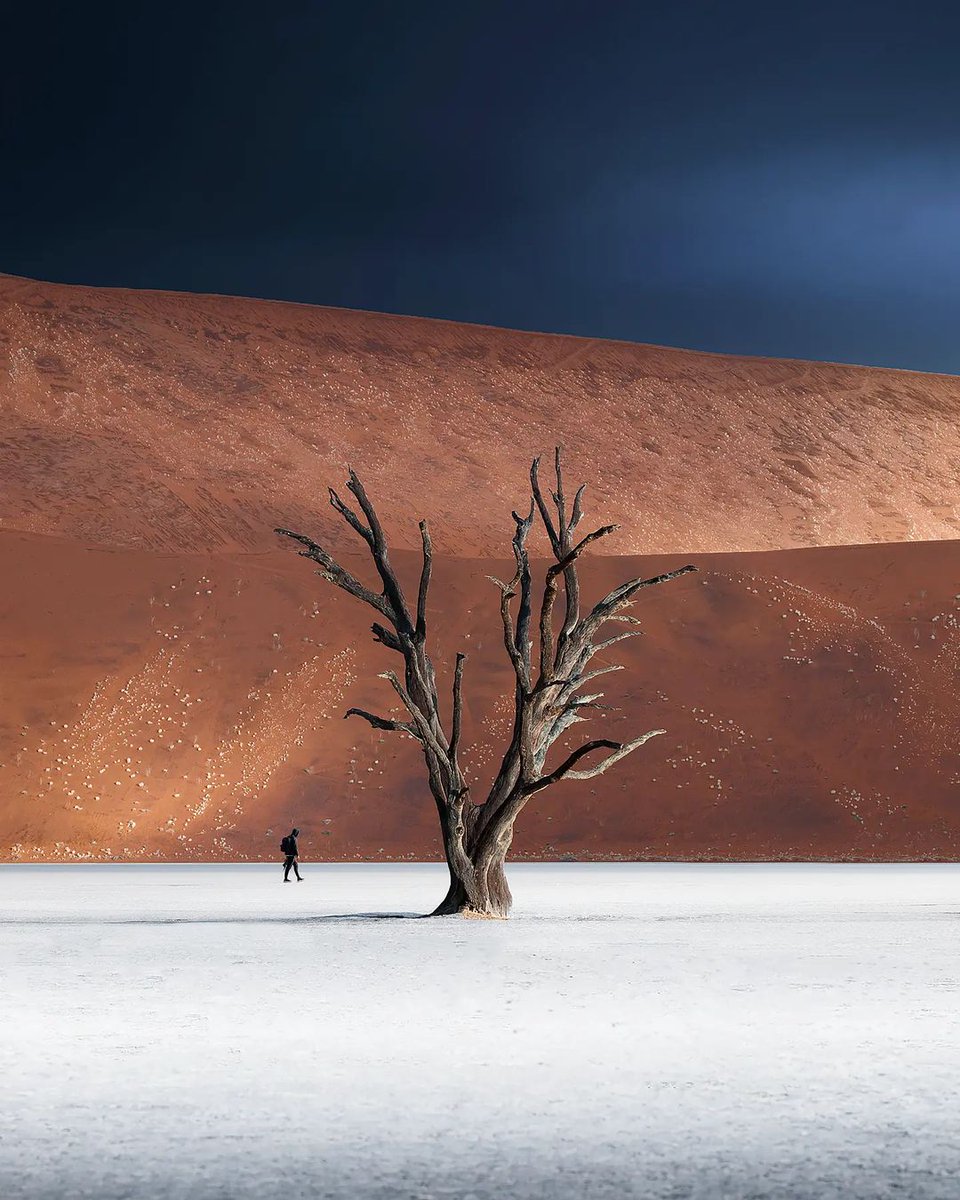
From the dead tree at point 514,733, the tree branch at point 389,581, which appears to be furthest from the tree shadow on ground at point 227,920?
the tree branch at point 389,581

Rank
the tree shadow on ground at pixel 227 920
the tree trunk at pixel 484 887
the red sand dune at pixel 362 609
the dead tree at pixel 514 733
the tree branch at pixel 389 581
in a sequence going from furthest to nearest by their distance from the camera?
the red sand dune at pixel 362 609
the tree branch at pixel 389 581
the tree trunk at pixel 484 887
the dead tree at pixel 514 733
the tree shadow on ground at pixel 227 920

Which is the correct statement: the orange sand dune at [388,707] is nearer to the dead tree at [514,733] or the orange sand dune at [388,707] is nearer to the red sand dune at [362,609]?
the red sand dune at [362,609]

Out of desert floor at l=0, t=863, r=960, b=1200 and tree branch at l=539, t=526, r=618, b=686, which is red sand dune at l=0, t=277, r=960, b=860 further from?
desert floor at l=0, t=863, r=960, b=1200

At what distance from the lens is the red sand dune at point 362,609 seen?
55219mm

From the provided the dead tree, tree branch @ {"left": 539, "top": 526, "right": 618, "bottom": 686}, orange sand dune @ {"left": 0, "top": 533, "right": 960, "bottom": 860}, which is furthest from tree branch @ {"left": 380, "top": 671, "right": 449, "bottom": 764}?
orange sand dune @ {"left": 0, "top": 533, "right": 960, "bottom": 860}

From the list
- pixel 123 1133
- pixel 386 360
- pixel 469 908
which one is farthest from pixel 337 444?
pixel 123 1133

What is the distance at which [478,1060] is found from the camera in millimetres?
11031

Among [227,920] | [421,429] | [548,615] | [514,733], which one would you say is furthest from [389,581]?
[421,429]

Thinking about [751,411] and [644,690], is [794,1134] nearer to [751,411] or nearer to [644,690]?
[644,690]

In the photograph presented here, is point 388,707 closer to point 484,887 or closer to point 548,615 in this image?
point 484,887

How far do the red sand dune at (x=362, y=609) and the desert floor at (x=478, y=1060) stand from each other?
31.3m

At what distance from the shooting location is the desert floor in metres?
7.76

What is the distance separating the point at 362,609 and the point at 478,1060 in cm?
5613

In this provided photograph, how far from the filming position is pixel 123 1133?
8.58 metres
